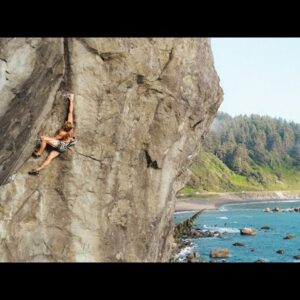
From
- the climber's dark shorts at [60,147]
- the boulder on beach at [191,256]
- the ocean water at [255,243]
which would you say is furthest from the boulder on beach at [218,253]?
the climber's dark shorts at [60,147]

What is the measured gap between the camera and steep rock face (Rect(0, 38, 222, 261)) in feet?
55.2

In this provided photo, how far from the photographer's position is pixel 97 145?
2061 centimetres

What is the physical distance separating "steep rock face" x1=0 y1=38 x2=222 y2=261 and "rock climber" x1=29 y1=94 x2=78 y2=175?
321 millimetres

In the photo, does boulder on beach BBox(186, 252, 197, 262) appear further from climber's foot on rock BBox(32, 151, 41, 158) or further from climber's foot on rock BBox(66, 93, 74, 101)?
climber's foot on rock BBox(66, 93, 74, 101)

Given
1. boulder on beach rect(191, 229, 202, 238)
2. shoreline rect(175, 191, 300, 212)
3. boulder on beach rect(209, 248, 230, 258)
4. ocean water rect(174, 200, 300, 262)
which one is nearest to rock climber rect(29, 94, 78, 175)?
ocean water rect(174, 200, 300, 262)

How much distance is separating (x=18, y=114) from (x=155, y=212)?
10.8 m

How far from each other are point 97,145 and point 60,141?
7.04 feet

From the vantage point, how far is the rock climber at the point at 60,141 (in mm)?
18828

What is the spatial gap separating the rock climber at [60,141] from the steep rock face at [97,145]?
32cm

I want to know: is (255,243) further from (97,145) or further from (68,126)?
(68,126)

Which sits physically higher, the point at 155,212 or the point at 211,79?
the point at 211,79

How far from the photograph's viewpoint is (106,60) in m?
20.0
